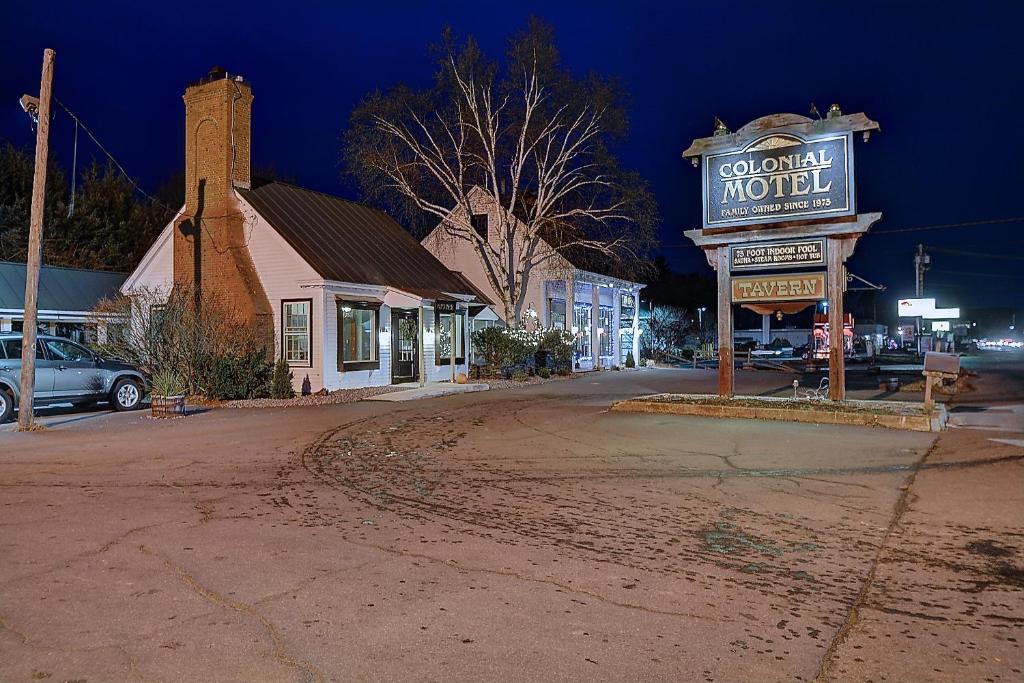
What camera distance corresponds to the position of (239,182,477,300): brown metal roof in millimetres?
23219

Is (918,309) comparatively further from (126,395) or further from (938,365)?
(126,395)

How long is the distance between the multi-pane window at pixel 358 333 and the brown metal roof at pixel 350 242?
891 mm

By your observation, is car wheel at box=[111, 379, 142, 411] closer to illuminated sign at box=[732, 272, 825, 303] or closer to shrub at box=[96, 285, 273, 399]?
shrub at box=[96, 285, 273, 399]

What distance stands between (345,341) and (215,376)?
14.2 feet

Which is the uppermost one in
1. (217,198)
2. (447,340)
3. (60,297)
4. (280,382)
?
(217,198)

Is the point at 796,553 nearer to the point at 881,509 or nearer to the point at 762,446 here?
the point at 881,509

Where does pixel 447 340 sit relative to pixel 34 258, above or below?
below

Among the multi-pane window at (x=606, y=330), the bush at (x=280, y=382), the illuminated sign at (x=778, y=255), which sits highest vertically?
the illuminated sign at (x=778, y=255)

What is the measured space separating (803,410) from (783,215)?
13.2 ft

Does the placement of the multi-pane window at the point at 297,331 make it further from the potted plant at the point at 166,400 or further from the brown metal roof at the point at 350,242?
the potted plant at the point at 166,400

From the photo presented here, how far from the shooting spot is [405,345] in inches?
996

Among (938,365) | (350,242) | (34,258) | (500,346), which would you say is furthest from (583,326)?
(34,258)

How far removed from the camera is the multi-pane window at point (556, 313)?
33.7 m

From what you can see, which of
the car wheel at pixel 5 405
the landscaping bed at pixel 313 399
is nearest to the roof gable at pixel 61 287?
the landscaping bed at pixel 313 399
